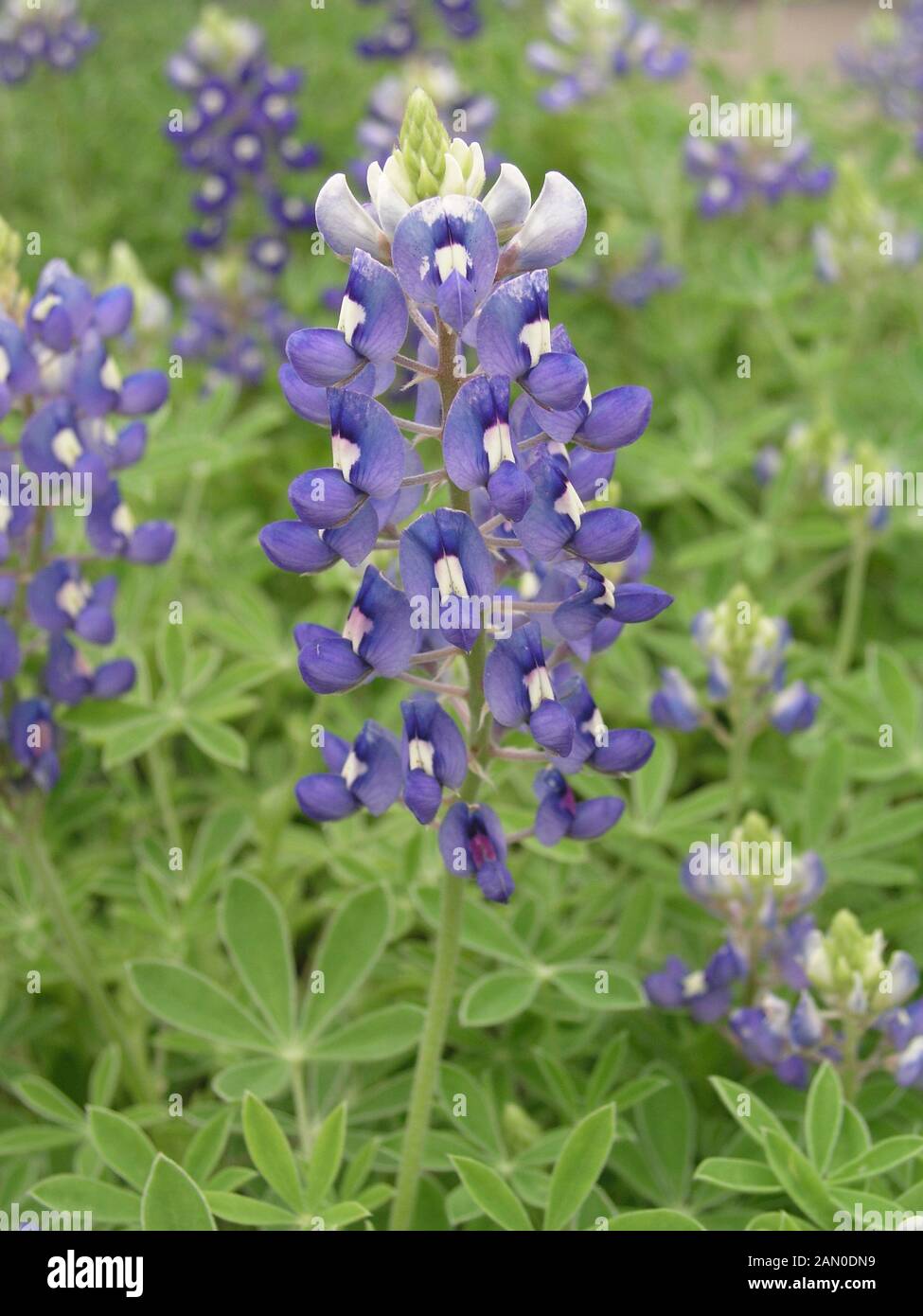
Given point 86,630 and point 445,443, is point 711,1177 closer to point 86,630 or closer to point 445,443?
point 445,443

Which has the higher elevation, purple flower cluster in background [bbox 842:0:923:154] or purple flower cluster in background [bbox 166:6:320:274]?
purple flower cluster in background [bbox 842:0:923:154]

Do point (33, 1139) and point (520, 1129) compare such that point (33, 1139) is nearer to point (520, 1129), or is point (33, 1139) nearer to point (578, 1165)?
point (520, 1129)

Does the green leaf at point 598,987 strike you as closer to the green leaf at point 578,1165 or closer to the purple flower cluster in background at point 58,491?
the green leaf at point 578,1165

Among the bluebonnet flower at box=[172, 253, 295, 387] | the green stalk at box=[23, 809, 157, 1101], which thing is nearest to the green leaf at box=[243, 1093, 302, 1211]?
the green stalk at box=[23, 809, 157, 1101]

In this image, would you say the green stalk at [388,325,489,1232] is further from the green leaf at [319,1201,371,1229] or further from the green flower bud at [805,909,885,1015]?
the green flower bud at [805,909,885,1015]

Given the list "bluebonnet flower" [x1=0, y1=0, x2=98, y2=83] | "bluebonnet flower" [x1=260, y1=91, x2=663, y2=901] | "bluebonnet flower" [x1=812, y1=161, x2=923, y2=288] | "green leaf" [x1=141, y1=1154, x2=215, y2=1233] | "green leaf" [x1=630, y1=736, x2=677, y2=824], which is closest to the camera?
"bluebonnet flower" [x1=260, y1=91, x2=663, y2=901]

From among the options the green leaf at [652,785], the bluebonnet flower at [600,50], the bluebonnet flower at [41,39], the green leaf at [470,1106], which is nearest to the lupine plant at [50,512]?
the green leaf at [470,1106]

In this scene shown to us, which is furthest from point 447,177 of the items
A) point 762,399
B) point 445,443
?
point 762,399
